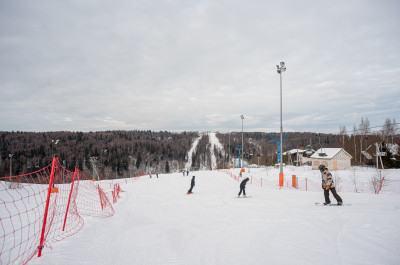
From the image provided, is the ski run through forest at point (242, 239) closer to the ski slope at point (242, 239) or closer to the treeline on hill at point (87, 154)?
the ski slope at point (242, 239)

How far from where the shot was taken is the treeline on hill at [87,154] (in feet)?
320

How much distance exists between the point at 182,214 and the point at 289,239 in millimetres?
4411

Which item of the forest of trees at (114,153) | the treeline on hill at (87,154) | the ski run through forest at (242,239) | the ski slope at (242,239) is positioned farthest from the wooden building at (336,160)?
the treeline on hill at (87,154)

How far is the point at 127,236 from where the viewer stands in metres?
6.06

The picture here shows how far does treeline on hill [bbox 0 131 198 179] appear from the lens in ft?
320

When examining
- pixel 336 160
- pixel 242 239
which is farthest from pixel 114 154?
pixel 242 239

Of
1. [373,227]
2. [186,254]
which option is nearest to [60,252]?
[186,254]

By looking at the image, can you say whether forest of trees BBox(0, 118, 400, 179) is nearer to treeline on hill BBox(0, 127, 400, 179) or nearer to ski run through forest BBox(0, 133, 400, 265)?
treeline on hill BBox(0, 127, 400, 179)

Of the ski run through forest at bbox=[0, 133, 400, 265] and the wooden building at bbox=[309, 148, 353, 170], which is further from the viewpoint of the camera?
the wooden building at bbox=[309, 148, 353, 170]

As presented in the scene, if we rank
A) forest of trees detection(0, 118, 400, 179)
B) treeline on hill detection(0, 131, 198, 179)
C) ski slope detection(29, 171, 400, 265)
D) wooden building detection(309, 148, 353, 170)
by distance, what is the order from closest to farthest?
Result: ski slope detection(29, 171, 400, 265), wooden building detection(309, 148, 353, 170), forest of trees detection(0, 118, 400, 179), treeline on hill detection(0, 131, 198, 179)

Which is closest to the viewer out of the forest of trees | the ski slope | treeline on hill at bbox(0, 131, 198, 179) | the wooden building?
the ski slope

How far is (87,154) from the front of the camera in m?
118

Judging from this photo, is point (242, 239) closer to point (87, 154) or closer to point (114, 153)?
point (114, 153)

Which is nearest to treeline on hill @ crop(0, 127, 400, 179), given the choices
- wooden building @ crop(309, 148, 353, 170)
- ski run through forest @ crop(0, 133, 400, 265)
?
wooden building @ crop(309, 148, 353, 170)
